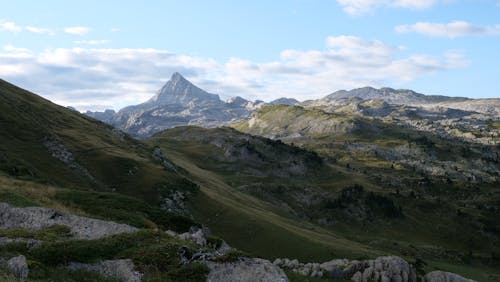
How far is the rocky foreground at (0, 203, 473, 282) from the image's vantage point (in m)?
28.2

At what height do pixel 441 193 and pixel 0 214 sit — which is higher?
pixel 0 214

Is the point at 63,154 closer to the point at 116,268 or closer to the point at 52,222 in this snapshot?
Result: the point at 52,222

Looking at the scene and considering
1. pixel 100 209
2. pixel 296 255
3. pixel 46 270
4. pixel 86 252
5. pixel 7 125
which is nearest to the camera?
pixel 46 270

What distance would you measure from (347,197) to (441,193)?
197 feet

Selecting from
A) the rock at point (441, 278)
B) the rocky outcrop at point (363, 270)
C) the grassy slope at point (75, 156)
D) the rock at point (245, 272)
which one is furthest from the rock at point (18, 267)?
the grassy slope at point (75, 156)

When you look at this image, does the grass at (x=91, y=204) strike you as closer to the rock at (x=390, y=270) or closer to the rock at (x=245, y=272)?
the rock at (x=245, y=272)

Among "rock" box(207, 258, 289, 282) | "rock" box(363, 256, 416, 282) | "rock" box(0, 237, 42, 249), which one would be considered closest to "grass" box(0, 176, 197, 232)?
"rock" box(0, 237, 42, 249)

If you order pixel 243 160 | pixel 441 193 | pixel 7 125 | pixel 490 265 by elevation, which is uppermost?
pixel 7 125

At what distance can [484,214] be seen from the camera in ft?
542

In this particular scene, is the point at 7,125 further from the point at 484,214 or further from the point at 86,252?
the point at 484,214

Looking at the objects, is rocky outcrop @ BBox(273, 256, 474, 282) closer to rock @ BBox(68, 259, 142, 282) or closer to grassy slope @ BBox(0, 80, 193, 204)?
rock @ BBox(68, 259, 142, 282)

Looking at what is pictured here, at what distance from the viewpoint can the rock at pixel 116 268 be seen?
27.3 metres

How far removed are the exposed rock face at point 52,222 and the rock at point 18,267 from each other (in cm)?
1019

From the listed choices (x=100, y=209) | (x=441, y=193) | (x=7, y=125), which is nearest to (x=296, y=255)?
(x=100, y=209)
